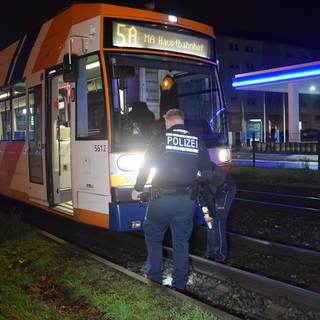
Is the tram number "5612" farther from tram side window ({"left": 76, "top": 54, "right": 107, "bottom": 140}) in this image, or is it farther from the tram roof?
the tram roof

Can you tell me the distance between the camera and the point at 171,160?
503cm

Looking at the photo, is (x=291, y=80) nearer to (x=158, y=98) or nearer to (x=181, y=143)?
(x=158, y=98)

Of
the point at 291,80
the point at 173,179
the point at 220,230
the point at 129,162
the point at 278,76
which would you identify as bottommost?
the point at 220,230

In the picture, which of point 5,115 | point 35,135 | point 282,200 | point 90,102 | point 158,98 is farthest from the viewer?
point 282,200

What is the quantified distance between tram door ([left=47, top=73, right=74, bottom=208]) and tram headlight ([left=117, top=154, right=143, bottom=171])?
1.83 meters

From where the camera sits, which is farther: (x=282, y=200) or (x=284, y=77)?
(x=284, y=77)

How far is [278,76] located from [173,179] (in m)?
26.8

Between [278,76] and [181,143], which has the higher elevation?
[278,76]

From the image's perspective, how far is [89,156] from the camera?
693 cm

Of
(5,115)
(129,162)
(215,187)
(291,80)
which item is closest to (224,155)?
(215,187)

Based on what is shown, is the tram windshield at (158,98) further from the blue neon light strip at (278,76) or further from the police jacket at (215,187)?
the blue neon light strip at (278,76)

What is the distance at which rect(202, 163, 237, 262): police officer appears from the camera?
20.6ft

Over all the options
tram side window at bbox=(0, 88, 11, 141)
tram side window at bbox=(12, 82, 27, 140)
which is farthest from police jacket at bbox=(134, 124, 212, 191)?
tram side window at bbox=(0, 88, 11, 141)

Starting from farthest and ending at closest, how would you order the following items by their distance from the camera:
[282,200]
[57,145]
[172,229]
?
[282,200] < [57,145] < [172,229]
